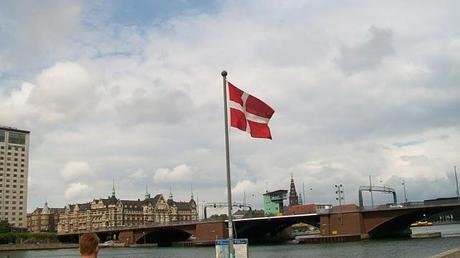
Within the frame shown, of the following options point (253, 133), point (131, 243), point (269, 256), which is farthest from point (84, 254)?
point (131, 243)

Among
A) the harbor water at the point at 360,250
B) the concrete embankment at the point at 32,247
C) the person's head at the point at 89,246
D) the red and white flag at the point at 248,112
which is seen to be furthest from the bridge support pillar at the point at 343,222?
the person's head at the point at 89,246

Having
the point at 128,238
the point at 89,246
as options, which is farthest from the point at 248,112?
the point at 128,238

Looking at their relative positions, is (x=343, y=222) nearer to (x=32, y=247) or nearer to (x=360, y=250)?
(x=360, y=250)

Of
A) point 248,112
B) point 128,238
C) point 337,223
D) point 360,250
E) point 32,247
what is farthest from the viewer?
point 32,247

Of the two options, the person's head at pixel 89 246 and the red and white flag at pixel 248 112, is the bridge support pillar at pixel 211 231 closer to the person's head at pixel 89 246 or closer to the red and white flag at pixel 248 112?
the red and white flag at pixel 248 112

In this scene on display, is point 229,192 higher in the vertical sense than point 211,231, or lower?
higher

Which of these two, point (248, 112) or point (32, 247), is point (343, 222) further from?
point (248, 112)

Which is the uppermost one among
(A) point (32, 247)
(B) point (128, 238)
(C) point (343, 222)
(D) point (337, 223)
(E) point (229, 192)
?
(E) point (229, 192)

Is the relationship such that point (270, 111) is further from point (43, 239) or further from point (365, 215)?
point (43, 239)

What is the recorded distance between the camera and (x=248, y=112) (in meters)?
22.0

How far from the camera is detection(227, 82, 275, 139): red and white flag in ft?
71.3

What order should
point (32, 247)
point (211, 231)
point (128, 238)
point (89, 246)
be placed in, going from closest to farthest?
1. point (89, 246)
2. point (211, 231)
3. point (128, 238)
4. point (32, 247)

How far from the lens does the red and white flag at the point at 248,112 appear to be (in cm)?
2173

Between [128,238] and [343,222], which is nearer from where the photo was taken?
[343,222]
